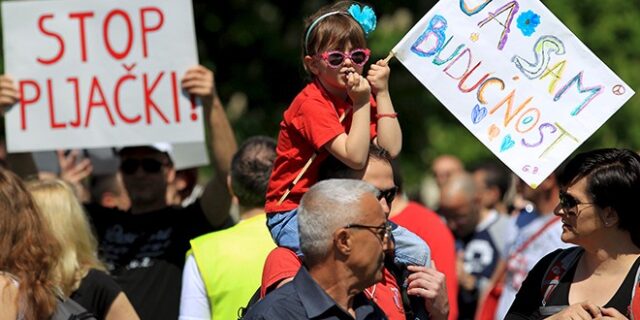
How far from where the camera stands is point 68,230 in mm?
6559

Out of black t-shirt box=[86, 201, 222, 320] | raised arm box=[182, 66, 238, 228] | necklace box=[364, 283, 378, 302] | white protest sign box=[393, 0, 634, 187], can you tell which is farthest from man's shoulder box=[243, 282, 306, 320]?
raised arm box=[182, 66, 238, 228]

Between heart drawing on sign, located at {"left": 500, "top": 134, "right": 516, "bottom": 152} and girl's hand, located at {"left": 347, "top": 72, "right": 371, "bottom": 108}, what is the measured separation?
0.65 metres

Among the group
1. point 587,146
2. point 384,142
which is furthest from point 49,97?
point 587,146

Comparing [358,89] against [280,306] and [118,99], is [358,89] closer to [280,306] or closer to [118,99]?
[280,306]

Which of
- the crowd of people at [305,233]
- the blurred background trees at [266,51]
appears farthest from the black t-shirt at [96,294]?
the blurred background trees at [266,51]

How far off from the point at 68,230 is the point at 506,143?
7.46 feet

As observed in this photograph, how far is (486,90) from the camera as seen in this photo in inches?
223

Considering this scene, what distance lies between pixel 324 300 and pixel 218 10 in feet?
34.8

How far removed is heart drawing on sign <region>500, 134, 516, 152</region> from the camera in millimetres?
5594

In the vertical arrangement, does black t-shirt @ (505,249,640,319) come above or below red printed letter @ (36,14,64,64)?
below

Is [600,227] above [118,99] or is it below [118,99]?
below

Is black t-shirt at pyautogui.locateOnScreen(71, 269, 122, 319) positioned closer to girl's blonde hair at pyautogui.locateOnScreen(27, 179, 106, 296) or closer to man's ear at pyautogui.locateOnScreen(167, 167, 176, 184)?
girl's blonde hair at pyautogui.locateOnScreen(27, 179, 106, 296)

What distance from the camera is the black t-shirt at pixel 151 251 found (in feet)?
24.2

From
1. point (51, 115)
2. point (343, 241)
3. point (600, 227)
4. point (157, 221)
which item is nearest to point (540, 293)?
point (600, 227)
